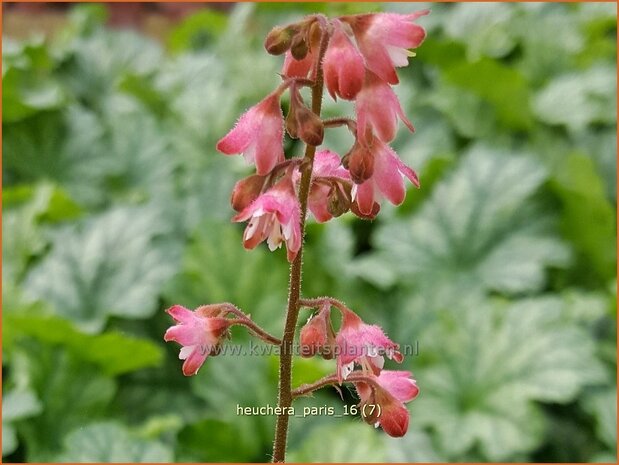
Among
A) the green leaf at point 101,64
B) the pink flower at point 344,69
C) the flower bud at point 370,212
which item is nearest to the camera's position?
the pink flower at point 344,69

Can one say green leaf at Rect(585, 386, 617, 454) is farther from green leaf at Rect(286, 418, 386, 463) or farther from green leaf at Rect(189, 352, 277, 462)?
green leaf at Rect(189, 352, 277, 462)

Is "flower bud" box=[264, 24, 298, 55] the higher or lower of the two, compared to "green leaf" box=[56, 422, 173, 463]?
higher

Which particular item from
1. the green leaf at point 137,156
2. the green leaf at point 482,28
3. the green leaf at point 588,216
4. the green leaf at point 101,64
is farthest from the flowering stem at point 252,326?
the green leaf at point 101,64

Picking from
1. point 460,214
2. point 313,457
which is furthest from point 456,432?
point 460,214

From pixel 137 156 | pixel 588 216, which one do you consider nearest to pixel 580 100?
pixel 588 216

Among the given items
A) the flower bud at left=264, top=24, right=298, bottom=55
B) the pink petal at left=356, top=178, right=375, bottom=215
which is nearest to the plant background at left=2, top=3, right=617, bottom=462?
the pink petal at left=356, top=178, right=375, bottom=215

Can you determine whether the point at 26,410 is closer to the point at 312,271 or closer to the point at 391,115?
the point at 312,271

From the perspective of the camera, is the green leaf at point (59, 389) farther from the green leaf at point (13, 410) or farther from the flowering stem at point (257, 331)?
the flowering stem at point (257, 331)
